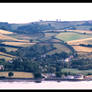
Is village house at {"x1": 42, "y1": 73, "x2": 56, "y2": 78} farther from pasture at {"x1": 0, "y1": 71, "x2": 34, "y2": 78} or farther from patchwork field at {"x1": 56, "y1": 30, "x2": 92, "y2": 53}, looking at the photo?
patchwork field at {"x1": 56, "y1": 30, "x2": 92, "y2": 53}

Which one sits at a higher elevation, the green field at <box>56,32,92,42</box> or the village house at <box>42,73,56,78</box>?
the green field at <box>56,32,92,42</box>

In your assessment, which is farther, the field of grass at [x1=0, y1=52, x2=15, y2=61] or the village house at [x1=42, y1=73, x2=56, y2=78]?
the field of grass at [x1=0, y1=52, x2=15, y2=61]

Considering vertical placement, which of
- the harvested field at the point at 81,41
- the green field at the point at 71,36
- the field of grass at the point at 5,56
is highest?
the green field at the point at 71,36

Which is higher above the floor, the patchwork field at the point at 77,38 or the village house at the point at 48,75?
the patchwork field at the point at 77,38

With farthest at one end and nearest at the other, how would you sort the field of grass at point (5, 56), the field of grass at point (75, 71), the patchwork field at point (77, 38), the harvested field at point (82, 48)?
1. the patchwork field at point (77, 38)
2. the harvested field at point (82, 48)
3. the field of grass at point (5, 56)
4. the field of grass at point (75, 71)

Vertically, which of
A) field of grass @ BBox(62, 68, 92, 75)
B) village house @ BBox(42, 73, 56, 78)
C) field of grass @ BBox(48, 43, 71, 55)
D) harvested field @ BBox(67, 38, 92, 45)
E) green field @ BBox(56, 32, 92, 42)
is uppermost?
green field @ BBox(56, 32, 92, 42)

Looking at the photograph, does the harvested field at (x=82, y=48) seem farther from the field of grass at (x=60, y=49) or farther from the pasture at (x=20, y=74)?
the pasture at (x=20, y=74)

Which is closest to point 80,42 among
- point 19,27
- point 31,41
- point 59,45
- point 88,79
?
point 59,45

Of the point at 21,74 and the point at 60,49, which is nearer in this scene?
the point at 21,74

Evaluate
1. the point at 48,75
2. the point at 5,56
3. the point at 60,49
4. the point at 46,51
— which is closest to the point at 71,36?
the point at 60,49

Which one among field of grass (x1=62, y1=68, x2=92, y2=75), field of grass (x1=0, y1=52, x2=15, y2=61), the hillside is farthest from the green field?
field of grass (x1=62, y1=68, x2=92, y2=75)

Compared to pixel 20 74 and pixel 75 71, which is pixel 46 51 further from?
pixel 20 74

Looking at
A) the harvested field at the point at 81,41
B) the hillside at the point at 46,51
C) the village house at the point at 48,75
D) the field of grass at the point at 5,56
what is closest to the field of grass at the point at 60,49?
the hillside at the point at 46,51
